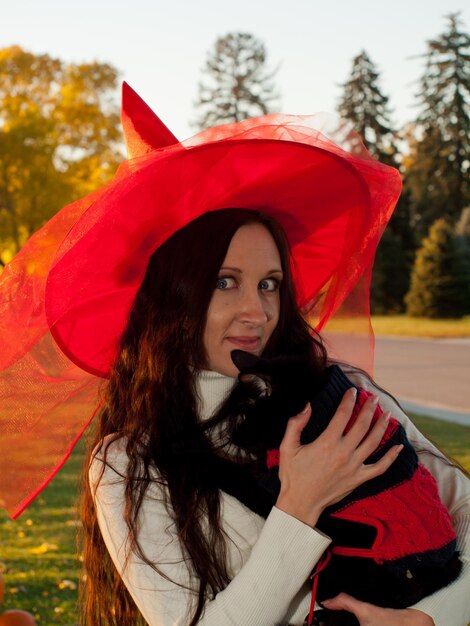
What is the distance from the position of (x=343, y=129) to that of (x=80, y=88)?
22.9 m

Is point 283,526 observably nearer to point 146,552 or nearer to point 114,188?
point 146,552

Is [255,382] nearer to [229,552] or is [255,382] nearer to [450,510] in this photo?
[229,552]

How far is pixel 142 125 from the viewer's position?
88.0 inches

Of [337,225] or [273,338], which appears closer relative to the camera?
[273,338]

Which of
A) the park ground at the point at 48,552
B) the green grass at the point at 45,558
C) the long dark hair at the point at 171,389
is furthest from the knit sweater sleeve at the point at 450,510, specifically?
the green grass at the point at 45,558

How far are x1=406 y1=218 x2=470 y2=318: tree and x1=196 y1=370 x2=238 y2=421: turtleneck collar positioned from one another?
108 ft

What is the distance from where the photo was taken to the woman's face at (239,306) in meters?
2.13

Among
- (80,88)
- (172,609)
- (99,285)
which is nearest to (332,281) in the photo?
(99,285)

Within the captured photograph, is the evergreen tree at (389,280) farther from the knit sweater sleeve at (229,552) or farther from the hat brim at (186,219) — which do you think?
the knit sweater sleeve at (229,552)

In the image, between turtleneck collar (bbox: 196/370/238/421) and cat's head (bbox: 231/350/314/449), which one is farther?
turtleneck collar (bbox: 196/370/238/421)

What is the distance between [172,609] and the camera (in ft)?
5.87

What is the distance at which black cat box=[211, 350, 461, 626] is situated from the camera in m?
1.67

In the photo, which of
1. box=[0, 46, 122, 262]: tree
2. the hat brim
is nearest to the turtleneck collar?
the hat brim

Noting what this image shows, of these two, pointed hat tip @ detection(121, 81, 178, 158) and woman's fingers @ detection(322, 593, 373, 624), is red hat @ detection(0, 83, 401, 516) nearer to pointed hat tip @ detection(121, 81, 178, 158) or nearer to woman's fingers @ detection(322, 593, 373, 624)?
pointed hat tip @ detection(121, 81, 178, 158)
